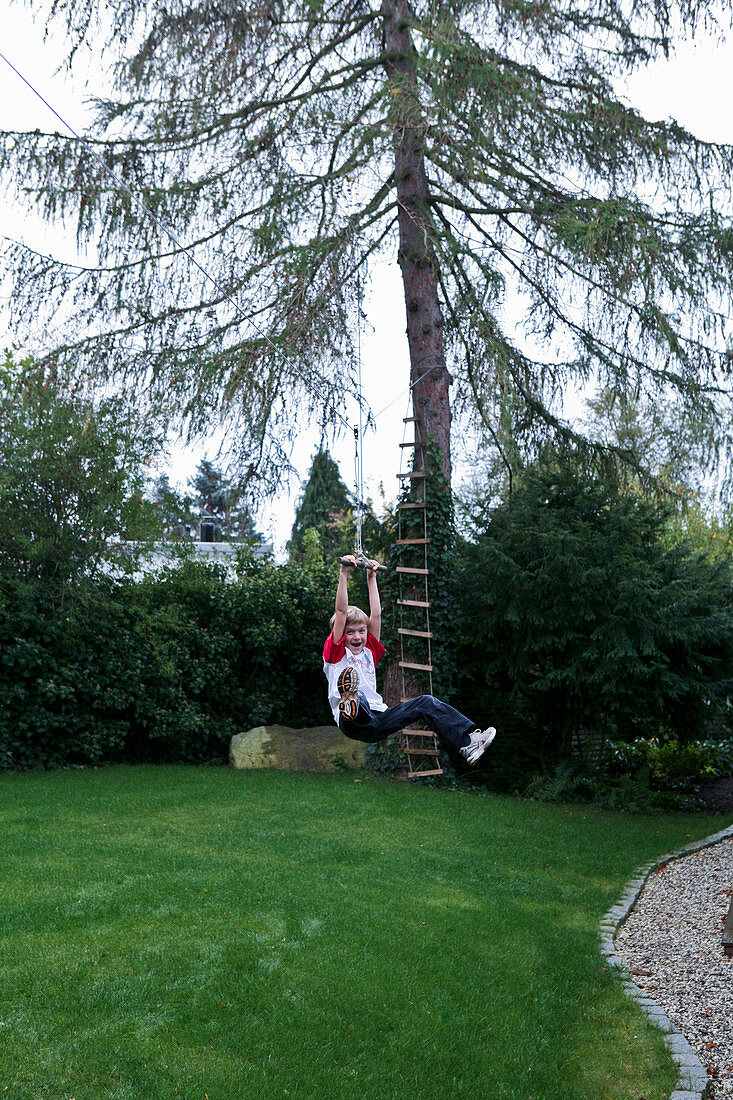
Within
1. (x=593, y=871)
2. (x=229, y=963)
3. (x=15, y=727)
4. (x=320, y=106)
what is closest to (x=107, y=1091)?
(x=229, y=963)

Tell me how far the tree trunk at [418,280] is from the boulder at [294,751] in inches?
152

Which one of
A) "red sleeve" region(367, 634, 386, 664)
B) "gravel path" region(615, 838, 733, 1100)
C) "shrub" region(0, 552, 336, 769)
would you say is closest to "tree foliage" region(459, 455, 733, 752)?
"gravel path" region(615, 838, 733, 1100)

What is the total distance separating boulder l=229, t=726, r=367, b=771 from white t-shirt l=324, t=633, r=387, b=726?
6618 millimetres

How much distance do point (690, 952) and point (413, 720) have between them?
264 cm

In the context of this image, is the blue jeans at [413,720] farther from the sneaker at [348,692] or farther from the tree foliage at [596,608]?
the tree foliage at [596,608]

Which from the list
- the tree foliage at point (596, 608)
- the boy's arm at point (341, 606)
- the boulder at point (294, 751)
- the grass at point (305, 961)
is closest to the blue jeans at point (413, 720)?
the boy's arm at point (341, 606)

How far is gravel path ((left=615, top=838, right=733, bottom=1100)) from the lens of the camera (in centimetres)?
526

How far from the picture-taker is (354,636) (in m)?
6.02

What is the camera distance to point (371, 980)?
5383mm

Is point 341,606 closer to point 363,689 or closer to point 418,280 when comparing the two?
point 363,689

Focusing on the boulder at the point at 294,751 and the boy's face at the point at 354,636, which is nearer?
the boy's face at the point at 354,636

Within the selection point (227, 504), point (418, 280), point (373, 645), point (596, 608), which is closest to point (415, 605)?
point (596, 608)

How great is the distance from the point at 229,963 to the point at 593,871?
4.03 meters

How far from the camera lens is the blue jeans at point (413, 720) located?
18.7 feet
